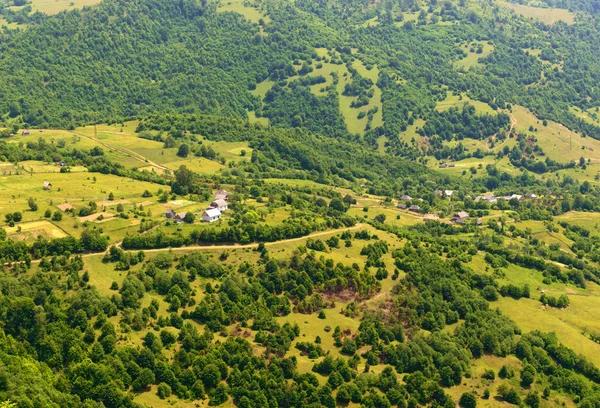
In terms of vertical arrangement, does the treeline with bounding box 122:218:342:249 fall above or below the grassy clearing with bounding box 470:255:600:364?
above

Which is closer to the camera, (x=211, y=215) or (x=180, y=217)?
(x=180, y=217)

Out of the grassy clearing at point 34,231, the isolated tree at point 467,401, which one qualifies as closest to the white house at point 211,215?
the grassy clearing at point 34,231

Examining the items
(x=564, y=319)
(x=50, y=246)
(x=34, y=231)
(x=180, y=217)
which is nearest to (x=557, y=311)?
(x=564, y=319)

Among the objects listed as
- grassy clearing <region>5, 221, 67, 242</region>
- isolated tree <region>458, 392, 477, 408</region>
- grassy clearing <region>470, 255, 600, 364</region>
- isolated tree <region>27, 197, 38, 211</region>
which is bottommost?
grassy clearing <region>470, 255, 600, 364</region>

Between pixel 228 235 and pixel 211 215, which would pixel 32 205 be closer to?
pixel 211 215

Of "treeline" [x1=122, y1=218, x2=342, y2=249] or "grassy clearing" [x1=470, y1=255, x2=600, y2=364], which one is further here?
"treeline" [x1=122, y1=218, x2=342, y2=249]

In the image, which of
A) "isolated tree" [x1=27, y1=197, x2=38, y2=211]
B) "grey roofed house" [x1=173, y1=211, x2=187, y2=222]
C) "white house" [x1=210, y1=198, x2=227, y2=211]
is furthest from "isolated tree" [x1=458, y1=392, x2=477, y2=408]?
"isolated tree" [x1=27, y1=197, x2=38, y2=211]

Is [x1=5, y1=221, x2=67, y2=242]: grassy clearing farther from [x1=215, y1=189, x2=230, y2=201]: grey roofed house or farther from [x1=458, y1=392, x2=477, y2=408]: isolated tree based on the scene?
[x1=458, y1=392, x2=477, y2=408]: isolated tree
